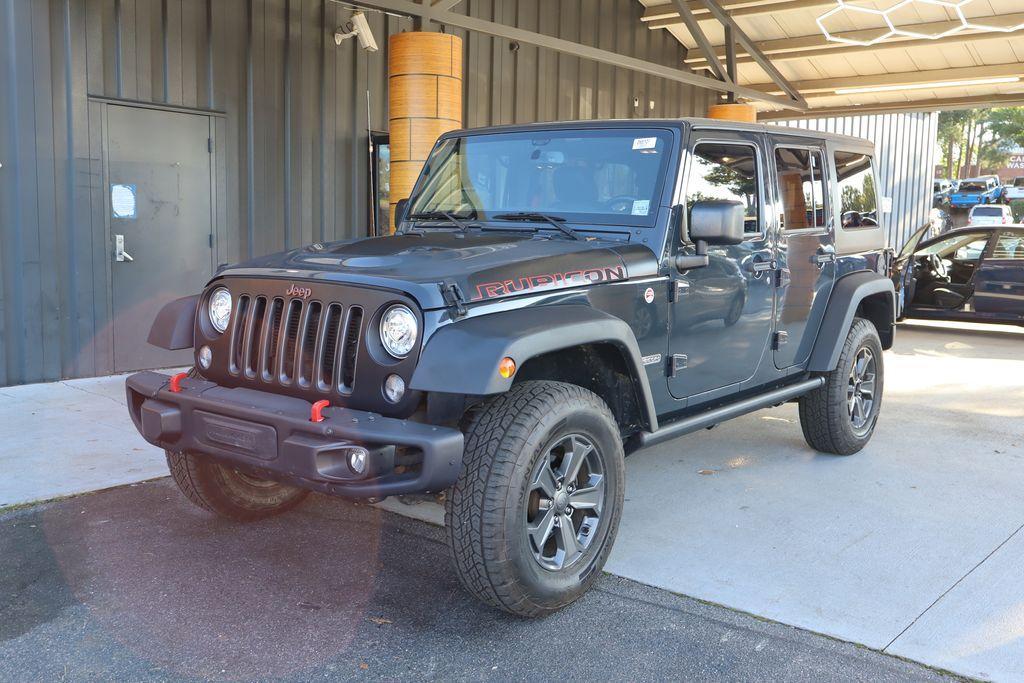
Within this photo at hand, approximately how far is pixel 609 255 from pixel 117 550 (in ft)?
8.17

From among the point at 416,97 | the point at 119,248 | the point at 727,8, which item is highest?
the point at 727,8

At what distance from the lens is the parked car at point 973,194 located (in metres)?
36.6

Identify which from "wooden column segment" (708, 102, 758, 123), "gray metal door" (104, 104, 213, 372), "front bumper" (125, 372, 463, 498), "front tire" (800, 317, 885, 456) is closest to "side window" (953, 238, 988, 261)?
"wooden column segment" (708, 102, 758, 123)

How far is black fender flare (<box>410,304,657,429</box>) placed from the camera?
10.1 ft

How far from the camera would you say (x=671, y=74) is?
12555 millimetres

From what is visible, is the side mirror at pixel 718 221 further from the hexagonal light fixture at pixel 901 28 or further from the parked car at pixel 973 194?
the parked car at pixel 973 194

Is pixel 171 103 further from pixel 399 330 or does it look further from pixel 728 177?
pixel 399 330

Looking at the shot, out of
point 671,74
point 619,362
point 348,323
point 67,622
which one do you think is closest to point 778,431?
point 619,362

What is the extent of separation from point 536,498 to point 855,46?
12086 millimetres

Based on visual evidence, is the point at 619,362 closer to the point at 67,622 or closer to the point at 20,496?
the point at 67,622

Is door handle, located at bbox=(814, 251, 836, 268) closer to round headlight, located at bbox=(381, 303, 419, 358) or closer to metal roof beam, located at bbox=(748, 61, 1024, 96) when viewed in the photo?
→ round headlight, located at bbox=(381, 303, 419, 358)

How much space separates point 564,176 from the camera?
14.7 feet

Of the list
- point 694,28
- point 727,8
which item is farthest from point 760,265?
point 727,8

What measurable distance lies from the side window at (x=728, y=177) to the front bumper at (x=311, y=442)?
1.86m
